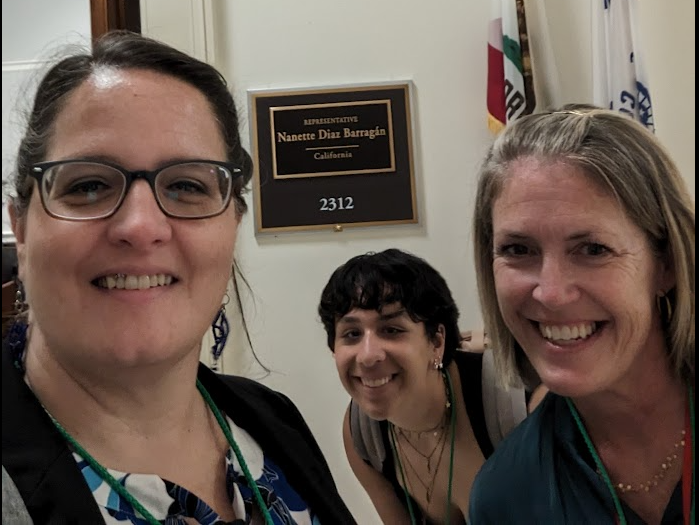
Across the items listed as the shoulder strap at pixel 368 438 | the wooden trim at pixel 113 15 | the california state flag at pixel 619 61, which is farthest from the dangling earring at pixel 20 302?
the california state flag at pixel 619 61

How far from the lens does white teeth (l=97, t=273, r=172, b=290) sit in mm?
467

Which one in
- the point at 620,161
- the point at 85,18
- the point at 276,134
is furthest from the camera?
the point at 276,134

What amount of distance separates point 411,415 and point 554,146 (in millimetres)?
389

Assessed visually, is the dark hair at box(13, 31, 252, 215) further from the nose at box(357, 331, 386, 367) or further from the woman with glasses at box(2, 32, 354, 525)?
the nose at box(357, 331, 386, 367)

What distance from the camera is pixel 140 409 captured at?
54cm

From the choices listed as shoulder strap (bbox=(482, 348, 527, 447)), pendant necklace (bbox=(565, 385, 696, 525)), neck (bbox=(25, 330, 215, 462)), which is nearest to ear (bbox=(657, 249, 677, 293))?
pendant necklace (bbox=(565, 385, 696, 525))

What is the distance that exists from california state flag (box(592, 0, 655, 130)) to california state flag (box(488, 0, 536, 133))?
0.09 m

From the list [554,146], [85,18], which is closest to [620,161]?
[554,146]

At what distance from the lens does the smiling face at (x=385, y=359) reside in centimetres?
78

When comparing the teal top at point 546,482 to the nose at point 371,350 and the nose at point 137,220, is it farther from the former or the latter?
the nose at point 137,220

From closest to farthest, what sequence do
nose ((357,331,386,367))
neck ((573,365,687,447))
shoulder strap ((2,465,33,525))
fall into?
shoulder strap ((2,465,33,525)) → neck ((573,365,687,447)) → nose ((357,331,386,367))

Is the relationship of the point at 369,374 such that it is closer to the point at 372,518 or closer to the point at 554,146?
the point at 372,518

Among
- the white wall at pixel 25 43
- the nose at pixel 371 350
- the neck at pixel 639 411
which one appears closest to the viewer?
the white wall at pixel 25 43

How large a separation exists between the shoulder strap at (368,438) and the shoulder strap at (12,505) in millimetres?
471
